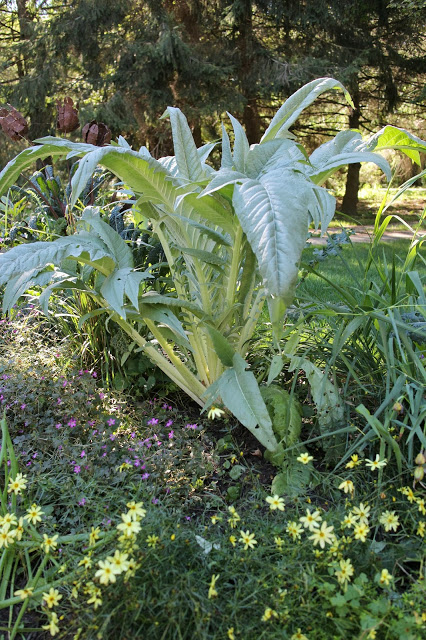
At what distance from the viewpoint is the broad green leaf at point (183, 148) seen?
1.70 metres

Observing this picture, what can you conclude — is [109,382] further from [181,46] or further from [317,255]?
[181,46]

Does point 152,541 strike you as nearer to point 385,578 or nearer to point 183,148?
point 385,578

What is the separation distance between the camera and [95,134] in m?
3.21

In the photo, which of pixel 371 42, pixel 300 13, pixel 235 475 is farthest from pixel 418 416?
pixel 371 42

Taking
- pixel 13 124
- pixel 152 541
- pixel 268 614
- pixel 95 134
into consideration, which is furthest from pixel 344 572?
pixel 13 124

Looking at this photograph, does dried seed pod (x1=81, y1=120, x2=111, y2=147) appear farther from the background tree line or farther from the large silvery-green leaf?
the background tree line

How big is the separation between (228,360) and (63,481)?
65 centimetres

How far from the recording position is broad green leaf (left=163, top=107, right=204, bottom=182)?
66.7 inches

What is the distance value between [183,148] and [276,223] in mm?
668

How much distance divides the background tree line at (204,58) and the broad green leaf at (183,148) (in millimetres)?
6649

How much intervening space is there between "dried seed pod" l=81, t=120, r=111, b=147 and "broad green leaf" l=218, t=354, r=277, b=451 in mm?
2172

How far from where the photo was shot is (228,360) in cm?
168

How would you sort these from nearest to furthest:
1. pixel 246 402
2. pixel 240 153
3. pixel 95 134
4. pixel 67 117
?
pixel 246 402 < pixel 240 153 < pixel 95 134 < pixel 67 117

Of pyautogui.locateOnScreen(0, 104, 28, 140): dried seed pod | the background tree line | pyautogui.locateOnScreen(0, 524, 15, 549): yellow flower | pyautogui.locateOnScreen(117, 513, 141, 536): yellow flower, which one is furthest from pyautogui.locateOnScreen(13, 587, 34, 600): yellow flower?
the background tree line
